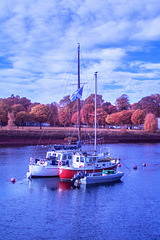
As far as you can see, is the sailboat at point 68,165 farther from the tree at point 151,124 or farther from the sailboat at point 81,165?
the tree at point 151,124

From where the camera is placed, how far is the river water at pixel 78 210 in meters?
24.7

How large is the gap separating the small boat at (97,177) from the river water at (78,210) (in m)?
1.05

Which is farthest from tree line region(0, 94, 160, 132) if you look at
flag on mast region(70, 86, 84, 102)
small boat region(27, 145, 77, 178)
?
small boat region(27, 145, 77, 178)

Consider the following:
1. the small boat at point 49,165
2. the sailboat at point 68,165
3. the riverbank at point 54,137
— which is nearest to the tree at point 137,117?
the riverbank at point 54,137

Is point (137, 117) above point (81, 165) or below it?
above

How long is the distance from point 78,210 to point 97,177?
425 inches

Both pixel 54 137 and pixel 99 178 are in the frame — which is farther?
pixel 54 137

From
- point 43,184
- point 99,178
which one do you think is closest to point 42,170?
point 43,184

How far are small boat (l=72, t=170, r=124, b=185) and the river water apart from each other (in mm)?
1051

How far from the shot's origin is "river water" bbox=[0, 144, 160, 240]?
24734 mm

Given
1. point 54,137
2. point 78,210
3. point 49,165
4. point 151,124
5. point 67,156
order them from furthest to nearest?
point 151,124 → point 54,137 → point 67,156 → point 49,165 → point 78,210

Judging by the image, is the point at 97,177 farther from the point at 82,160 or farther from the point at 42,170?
the point at 42,170

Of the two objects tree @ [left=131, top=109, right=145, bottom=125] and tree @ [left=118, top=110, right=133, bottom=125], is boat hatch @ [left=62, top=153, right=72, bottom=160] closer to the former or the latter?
tree @ [left=131, top=109, right=145, bottom=125]

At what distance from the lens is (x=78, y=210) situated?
30469mm
